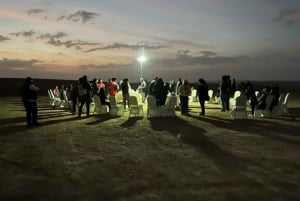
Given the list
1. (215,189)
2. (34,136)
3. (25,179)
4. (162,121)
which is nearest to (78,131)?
(34,136)

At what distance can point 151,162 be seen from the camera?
32.2 feet

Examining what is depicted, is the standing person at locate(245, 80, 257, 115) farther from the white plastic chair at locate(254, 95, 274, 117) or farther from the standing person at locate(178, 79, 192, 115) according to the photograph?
the standing person at locate(178, 79, 192, 115)

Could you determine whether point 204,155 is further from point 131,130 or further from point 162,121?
point 162,121

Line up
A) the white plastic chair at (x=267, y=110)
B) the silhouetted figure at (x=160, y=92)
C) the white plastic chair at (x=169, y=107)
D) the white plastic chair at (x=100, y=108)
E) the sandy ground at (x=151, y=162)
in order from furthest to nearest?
the white plastic chair at (x=100, y=108) → the silhouetted figure at (x=160, y=92) → the white plastic chair at (x=169, y=107) → the white plastic chair at (x=267, y=110) → the sandy ground at (x=151, y=162)

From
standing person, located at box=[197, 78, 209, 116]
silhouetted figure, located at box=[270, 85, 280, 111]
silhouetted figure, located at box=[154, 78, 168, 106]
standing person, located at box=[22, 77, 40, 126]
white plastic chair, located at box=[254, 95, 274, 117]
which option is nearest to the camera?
standing person, located at box=[22, 77, 40, 126]

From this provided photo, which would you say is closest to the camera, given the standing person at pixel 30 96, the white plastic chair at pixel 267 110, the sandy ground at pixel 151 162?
the sandy ground at pixel 151 162

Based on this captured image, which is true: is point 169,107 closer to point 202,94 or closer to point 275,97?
point 202,94

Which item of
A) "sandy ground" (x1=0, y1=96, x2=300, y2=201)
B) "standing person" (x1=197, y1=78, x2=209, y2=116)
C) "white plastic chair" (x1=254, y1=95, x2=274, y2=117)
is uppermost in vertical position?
"standing person" (x1=197, y1=78, x2=209, y2=116)

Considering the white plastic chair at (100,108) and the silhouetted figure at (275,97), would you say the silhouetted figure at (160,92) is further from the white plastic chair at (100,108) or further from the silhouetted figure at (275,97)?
the silhouetted figure at (275,97)

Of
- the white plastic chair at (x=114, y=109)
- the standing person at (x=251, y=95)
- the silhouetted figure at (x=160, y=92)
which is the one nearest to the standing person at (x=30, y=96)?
the white plastic chair at (x=114, y=109)

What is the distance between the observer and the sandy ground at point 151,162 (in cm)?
754

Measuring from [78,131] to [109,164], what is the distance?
5.71 meters

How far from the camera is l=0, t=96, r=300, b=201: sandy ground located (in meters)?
7.54

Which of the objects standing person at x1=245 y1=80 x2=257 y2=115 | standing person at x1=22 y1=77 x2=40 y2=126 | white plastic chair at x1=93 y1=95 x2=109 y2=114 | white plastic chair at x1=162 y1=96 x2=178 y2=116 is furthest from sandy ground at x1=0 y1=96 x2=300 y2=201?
white plastic chair at x1=93 y1=95 x2=109 y2=114
